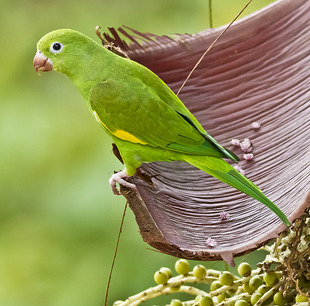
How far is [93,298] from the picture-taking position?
A: 3.63ft

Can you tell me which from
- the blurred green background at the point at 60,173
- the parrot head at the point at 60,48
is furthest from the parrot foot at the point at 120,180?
the blurred green background at the point at 60,173

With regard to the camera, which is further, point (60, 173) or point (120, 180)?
point (60, 173)

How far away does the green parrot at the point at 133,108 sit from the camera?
55 cm

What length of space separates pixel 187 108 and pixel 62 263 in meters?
0.64

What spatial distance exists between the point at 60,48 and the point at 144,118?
115 mm

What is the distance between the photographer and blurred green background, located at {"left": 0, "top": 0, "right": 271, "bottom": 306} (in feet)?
3.61

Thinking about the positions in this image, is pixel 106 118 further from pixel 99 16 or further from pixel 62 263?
pixel 99 16

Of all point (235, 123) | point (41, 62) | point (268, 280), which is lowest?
point (268, 280)

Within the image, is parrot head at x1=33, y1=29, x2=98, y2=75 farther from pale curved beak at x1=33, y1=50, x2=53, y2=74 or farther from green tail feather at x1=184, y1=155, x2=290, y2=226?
green tail feather at x1=184, y1=155, x2=290, y2=226

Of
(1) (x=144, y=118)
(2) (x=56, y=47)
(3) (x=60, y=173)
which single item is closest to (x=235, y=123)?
(1) (x=144, y=118)

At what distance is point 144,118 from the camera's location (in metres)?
0.57

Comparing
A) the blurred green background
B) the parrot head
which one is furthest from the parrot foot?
the blurred green background

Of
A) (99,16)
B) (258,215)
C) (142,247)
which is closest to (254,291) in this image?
(258,215)

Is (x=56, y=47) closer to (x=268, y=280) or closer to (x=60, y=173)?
(x=268, y=280)
